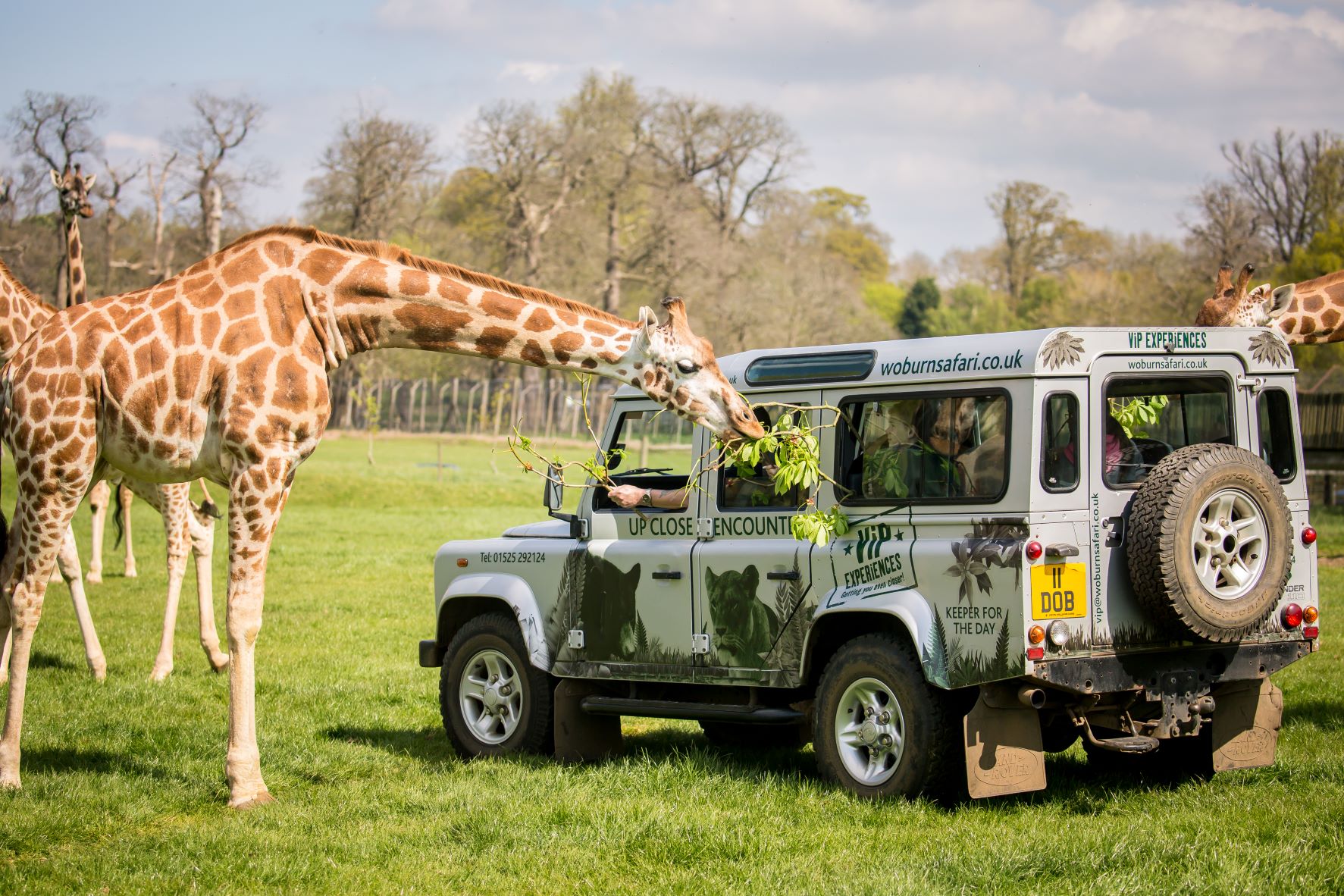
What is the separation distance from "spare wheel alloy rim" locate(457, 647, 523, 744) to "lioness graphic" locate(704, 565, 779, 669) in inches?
66.5

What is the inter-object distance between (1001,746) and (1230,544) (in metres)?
1.53

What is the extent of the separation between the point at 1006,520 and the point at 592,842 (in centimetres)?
254

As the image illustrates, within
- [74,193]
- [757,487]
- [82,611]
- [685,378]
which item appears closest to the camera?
[685,378]

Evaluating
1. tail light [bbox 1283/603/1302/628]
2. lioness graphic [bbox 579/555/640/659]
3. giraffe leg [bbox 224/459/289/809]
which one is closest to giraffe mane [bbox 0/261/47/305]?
giraffe leg [bbox 224/459/289/809]

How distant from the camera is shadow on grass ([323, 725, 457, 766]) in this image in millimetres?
9141

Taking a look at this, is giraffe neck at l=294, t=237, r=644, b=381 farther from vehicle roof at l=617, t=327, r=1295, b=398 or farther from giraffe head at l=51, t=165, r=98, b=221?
giraffe head at l=51, t=165, r=98, b=221

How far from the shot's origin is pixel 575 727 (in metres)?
8.61

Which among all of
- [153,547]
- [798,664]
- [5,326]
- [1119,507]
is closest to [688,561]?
[798,664]

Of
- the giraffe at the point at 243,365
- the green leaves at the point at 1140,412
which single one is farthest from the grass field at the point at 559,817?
the green leaves at the point at 1140,412

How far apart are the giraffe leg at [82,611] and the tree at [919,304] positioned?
85.6m

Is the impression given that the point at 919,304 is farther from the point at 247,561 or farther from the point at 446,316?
the point at 247,561

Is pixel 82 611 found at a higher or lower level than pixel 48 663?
higher

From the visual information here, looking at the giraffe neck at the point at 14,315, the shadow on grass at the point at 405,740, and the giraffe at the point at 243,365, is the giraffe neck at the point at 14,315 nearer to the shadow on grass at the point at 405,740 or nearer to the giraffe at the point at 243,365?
the giraffe at the point at 243,365

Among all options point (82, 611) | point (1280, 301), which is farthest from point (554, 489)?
point (1280, 301)
